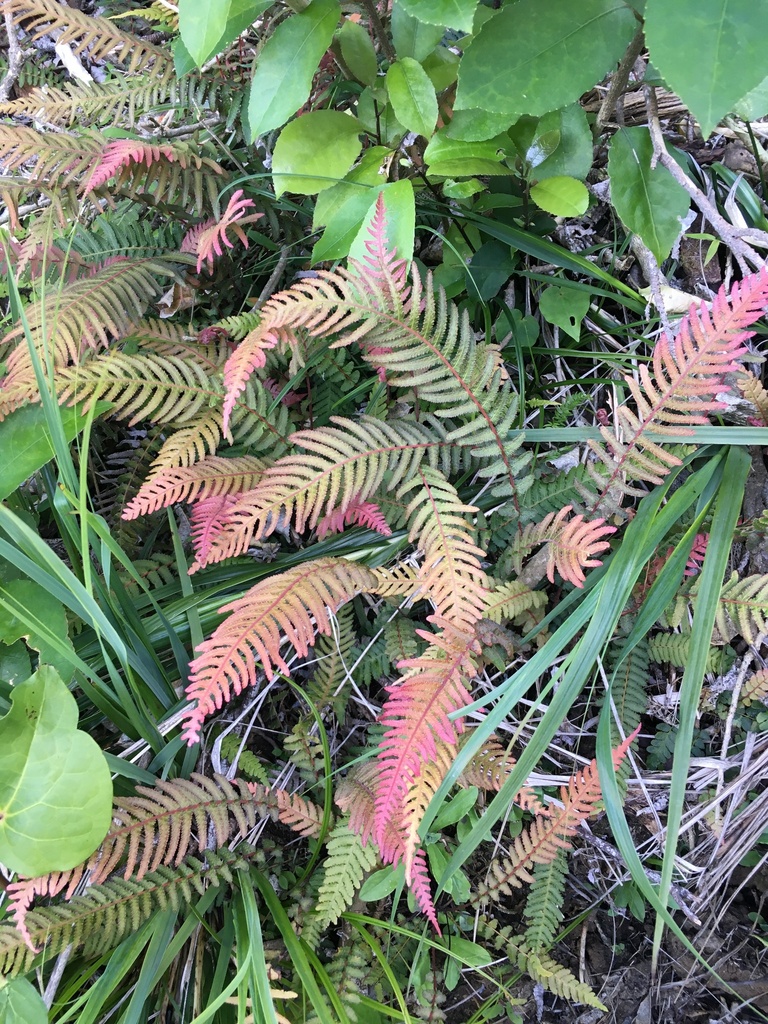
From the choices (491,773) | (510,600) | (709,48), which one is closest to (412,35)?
(709,48)

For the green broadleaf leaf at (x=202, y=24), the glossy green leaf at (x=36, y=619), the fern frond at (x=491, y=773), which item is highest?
the green broadleaf leaf at (x=202, y=24)

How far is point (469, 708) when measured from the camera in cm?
106

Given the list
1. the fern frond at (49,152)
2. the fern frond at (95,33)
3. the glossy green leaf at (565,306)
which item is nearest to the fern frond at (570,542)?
the glossy green leaf at (565,306)

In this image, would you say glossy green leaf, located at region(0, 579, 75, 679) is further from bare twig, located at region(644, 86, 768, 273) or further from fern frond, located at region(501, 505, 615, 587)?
bare twig, located at region(644, 86, 768, 273)

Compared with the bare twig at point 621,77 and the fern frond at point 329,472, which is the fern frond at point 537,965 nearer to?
the fern frond at point 329,472

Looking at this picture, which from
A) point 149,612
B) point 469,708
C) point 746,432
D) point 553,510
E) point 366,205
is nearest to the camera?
point 469,708

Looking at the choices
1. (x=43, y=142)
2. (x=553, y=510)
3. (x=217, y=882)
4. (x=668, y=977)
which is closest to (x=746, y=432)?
(x=553, y=510)

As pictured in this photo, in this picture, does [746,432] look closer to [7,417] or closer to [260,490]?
[260,490]

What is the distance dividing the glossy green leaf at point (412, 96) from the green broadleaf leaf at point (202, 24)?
326 mm

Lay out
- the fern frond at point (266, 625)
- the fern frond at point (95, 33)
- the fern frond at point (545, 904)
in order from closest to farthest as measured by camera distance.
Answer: the fern frond at point (266, 625) < the fern frond at point (545, 904) < the fern frond at point (95, 33)

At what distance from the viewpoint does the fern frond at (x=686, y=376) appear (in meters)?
1.05

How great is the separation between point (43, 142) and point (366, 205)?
2.41ft

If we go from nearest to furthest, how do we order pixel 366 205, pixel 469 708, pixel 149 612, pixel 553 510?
→ pixel 469 708 < pixel 366 205 < pixel 553 510 < pixel 149 612

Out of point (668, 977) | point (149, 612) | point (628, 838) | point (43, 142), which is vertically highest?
point (43, 142)
